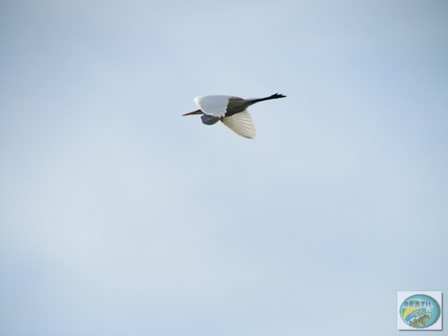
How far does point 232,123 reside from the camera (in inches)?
299

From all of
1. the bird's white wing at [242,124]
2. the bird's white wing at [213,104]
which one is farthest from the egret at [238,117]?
the bird's white wing at [213,104]

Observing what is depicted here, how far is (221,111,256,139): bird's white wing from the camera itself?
750 cm

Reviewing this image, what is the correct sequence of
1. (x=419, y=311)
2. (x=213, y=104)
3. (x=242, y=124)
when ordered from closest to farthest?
(x=213, y=104), (x=242, y=124), (x=419, y=311)

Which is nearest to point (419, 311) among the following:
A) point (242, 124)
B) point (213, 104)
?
point (242, 124)

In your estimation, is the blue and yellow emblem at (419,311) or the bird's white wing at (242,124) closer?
the bird's white wing at (242,124)

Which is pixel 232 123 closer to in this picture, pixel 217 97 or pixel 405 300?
pixel 217 97

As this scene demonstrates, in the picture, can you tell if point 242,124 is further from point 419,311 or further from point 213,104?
point 419,311

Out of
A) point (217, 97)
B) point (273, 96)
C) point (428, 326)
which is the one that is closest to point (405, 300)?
point (428, 326)

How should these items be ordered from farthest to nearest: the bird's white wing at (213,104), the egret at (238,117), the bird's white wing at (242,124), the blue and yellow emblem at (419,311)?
the blue and yellow emblem at (419,311) < the bird's white wing at (242,124) < the egret at (238,117) < the bird's white wing at (213,104)

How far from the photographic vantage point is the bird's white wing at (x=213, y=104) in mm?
6309

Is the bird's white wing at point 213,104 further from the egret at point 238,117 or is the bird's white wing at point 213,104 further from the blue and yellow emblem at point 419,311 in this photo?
the blue and yellow emblem at point 419,311

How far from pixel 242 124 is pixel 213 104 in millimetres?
1095

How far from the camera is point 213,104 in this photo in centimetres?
648

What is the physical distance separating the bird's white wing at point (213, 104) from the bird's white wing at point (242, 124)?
2.73 feet
